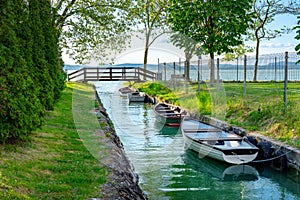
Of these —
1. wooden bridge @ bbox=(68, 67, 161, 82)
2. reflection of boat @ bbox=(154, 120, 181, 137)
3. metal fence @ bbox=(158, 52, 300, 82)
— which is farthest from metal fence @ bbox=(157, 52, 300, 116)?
wooden bridge @ bbox=(68, 67, 161, 82)

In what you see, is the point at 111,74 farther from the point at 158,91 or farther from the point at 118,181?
the point at 118,181

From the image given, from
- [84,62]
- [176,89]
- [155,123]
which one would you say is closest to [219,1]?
[176,89]

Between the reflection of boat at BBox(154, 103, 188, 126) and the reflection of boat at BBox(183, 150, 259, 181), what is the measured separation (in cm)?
551

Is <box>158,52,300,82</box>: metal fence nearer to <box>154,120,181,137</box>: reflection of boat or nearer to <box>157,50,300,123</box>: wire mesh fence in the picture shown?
<box>157,50,300,123</box>: wire mesh fence

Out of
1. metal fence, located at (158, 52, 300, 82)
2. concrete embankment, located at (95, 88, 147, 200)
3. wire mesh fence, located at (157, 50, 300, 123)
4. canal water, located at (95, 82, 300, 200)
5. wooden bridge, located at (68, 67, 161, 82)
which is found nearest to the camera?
concrete embankment, located at (95, 88, 147, 200)

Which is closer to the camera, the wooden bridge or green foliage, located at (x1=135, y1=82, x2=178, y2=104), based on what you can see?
green foliage, located at (x1=135, y1=82, x2=178, y2=104)

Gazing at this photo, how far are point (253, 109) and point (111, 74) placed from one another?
2682 centimetres

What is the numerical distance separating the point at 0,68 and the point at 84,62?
2179 centimetres

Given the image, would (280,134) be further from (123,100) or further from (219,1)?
(123,100)

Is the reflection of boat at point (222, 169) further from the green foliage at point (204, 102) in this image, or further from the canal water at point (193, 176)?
the green foliage at point (204, 102)

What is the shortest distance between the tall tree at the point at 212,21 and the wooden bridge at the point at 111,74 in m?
14.1

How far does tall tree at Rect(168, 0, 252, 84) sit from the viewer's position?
22.0 m

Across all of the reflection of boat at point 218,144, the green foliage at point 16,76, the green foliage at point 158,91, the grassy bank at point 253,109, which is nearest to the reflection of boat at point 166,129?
the grassy bank at point 253,109

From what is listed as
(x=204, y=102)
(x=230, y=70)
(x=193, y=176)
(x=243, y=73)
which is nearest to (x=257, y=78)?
(x=230, y=70)
